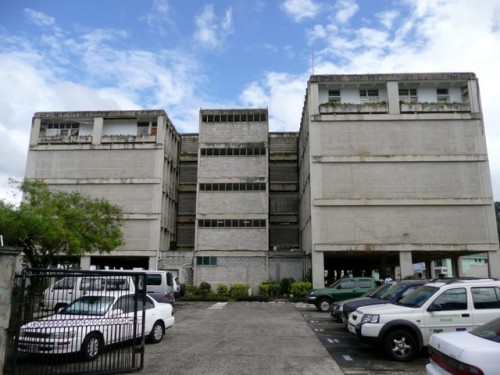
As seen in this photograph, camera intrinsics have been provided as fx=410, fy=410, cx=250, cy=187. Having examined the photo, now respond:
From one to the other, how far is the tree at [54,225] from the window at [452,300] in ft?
62.3

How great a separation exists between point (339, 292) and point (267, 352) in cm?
1116

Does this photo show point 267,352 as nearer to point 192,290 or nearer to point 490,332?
point 490,332

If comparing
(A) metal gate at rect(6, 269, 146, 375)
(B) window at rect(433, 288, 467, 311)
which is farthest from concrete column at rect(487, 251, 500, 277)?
(A) metal gate at rect(6, 269, 146, 375)

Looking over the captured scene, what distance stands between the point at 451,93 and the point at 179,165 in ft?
97.2

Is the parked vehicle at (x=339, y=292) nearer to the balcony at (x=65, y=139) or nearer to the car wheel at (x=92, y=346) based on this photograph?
the car wheel at (x=92, y=346)

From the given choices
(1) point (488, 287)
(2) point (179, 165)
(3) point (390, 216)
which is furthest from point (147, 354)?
(2) point (179, 165)

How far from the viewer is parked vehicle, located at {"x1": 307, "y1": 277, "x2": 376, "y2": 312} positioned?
66.4 ft

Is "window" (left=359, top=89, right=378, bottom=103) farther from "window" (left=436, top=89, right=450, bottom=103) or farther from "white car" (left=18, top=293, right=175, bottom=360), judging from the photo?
"white car" (left=18, top=293, right=175, bottom=360)

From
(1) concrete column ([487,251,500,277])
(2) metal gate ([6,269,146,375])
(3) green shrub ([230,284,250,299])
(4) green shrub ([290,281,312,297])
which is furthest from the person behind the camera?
(3) green shrub ([230,284,250,299])

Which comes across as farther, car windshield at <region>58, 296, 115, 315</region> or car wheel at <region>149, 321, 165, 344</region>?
car wheel at <region>149, 321, 165, 344</region>

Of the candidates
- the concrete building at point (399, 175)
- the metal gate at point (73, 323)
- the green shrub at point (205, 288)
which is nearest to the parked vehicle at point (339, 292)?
the concrete building at point (399, 175)

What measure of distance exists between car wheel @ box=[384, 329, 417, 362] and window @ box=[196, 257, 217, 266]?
30.4 m

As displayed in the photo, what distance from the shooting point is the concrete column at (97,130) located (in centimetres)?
4100

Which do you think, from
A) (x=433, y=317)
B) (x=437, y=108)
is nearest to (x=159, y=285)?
(x=433, y=317)
